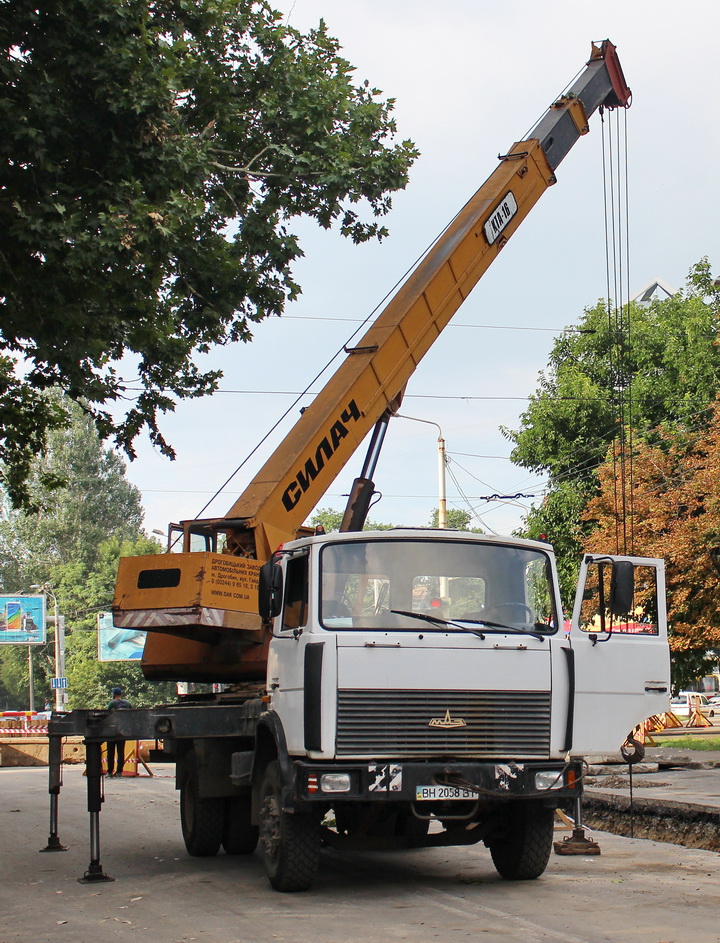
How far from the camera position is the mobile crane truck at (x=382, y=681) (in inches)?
329

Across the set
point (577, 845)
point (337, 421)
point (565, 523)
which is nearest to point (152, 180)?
point (337, 421)

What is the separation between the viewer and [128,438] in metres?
15.2

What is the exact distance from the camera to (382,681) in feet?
27.3

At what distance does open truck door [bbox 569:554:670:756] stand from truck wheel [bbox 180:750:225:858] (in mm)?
Answer: 3811

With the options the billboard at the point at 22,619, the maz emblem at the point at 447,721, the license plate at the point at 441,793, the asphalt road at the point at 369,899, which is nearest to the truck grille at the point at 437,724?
the maz emblem at the point at 447,721

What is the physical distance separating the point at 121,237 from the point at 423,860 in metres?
6.21

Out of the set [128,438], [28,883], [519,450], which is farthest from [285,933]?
[519,450]

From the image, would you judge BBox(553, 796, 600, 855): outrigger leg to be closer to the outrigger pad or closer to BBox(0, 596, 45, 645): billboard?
the outrigger pad

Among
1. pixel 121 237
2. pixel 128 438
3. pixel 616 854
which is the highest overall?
pixel 121 237

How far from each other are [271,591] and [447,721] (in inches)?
69.1

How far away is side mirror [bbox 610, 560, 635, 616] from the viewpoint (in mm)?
8672

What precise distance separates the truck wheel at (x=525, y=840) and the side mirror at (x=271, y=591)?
2.34m

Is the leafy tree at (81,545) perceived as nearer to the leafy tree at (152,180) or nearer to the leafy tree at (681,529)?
the leafy tree at (681,529)

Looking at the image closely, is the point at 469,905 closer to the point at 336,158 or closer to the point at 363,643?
the point at 363,643
